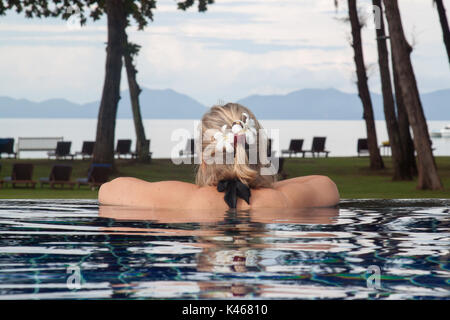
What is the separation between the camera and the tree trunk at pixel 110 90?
28.3m

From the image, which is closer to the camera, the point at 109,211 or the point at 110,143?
the point at 109,211

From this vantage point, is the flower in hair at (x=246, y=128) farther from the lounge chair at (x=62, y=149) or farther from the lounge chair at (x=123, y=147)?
the lounge chair at (x=123, y=147)

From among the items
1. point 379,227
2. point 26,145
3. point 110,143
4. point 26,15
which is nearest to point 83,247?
point 379,227

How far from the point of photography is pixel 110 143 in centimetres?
2839

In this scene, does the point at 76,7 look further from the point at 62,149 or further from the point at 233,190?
the point at 233,190

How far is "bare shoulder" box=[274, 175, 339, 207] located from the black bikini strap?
34cm

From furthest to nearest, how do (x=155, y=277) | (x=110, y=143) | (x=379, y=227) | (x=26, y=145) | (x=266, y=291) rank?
(x=26, y=145)
(x=110, y=143)
(x=379, y=227)
(x=155, y=277)
(x=266, y=291)

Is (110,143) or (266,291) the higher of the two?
(110,143)

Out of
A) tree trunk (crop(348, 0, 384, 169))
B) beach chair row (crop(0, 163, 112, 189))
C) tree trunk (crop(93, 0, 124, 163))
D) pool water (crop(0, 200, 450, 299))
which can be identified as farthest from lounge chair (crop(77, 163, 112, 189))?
pool water (crop(0, 200, 450, 299))

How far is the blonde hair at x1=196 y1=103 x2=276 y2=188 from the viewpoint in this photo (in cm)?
452

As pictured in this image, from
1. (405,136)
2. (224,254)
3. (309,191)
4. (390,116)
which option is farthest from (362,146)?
(224,254)

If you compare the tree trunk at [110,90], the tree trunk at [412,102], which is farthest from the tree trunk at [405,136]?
the tree trunk at [110,90]

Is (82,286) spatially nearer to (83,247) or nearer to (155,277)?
(155,277)

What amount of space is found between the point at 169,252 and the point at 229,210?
117 cm
